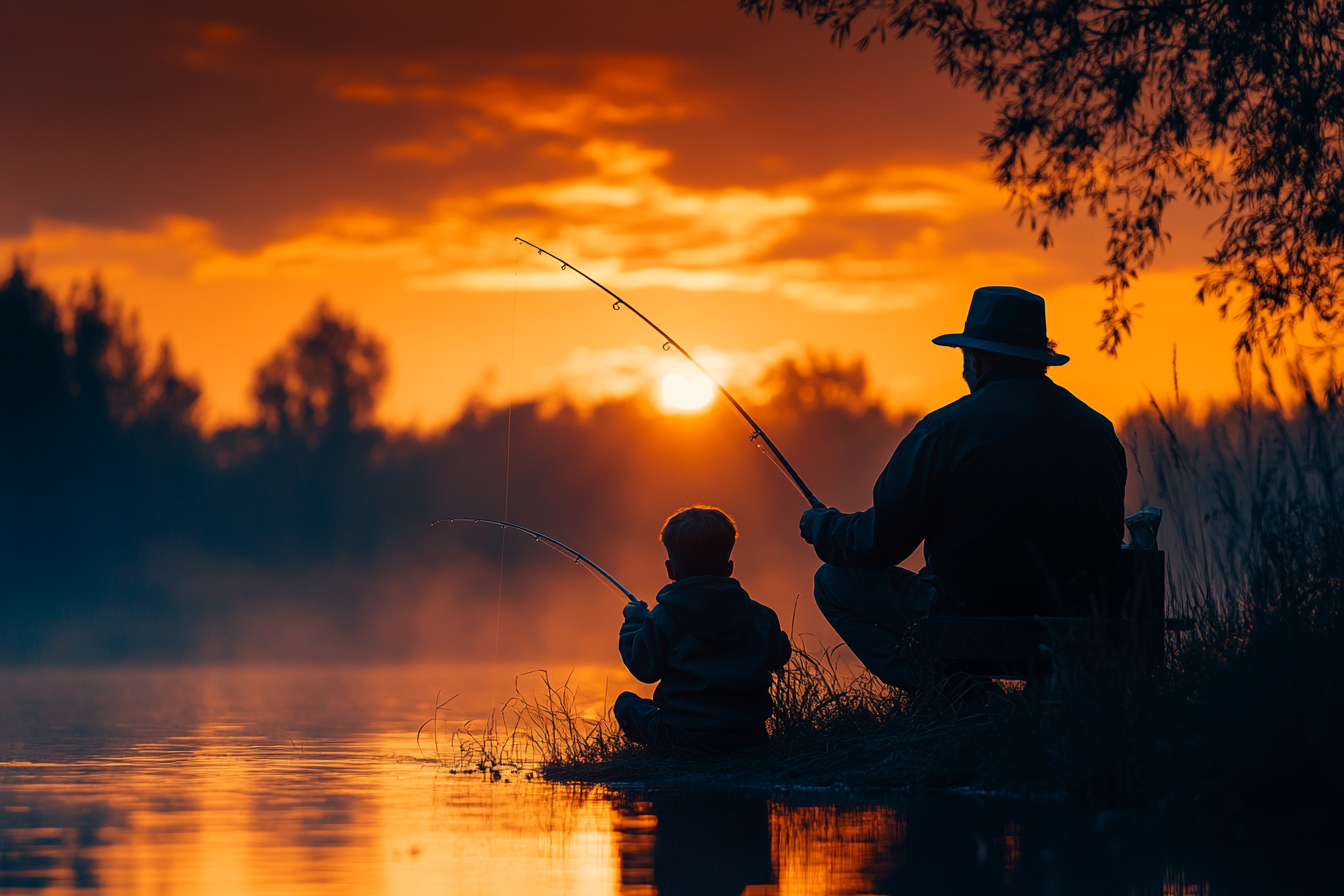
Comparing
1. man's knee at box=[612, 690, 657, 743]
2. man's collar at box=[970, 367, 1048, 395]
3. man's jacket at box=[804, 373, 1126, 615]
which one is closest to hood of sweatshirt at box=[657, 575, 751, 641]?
man's knee at box=[612, 690, 657, 743]

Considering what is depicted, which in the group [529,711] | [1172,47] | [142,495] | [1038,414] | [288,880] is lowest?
[288,880]

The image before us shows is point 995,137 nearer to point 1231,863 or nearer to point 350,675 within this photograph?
point 1231,863

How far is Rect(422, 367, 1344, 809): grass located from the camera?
13.7 ft

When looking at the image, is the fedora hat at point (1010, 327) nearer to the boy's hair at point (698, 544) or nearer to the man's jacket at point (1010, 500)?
the man's jacket at point (1010, 500)

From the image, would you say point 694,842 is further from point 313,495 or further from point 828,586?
point 313,495

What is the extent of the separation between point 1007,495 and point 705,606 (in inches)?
43.0

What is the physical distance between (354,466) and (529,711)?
40.4 meters

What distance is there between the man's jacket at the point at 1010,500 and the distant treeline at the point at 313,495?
30.4 m

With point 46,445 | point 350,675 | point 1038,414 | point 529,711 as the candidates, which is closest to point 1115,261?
point 1038,414

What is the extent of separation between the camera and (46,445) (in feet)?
133

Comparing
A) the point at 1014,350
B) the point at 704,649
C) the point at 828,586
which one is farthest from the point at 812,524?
the point at 1014,350

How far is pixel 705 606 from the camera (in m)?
5.42

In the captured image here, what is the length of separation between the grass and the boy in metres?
0.11

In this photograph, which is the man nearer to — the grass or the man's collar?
the man's collar
